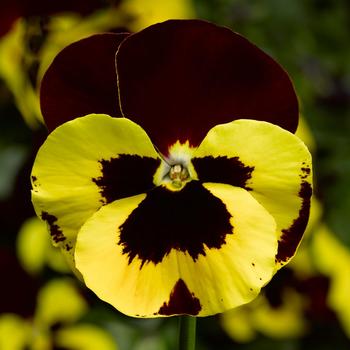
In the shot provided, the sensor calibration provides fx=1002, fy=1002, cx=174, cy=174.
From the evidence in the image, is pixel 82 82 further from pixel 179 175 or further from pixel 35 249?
pixel 35 249

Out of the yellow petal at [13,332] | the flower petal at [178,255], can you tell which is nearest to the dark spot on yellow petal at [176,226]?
the flower petal at [178,255]

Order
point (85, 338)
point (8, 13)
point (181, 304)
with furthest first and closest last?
point (85, 338), point (8, 13), point (181, 304)

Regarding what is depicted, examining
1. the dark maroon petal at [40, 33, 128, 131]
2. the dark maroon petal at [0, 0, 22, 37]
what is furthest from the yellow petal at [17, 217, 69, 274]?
the dark maroon petal at [40, 33, 128, 131]

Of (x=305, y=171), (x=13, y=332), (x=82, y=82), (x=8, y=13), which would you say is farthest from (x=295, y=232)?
(x=13, y=332)

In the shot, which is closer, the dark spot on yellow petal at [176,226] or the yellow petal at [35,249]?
the dark spot on yellow petal at [176,226]

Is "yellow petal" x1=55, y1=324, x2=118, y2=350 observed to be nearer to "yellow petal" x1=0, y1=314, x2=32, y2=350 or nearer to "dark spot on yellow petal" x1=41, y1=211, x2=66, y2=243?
"yellow petal" x1=0, y1=314, x2=32, y2=350

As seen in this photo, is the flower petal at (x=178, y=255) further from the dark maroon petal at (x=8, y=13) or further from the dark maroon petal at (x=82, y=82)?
the dark maroon petal at (x=8, y=13)

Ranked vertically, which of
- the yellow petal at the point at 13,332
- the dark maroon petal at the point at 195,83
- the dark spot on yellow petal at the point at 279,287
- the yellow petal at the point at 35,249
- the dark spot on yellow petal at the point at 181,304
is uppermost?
the dark maroon petal at the point at 195,83
